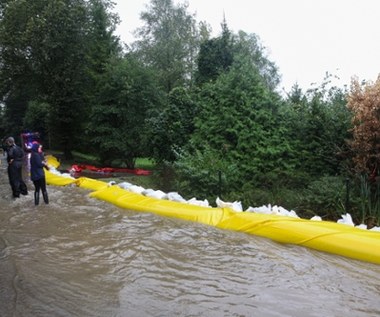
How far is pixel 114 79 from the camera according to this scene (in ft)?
67.4

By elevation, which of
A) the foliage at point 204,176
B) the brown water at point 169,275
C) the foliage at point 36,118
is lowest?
the brown water at point 169,275

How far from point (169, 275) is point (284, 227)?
6.95ft

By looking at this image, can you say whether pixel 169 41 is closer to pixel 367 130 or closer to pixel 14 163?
pixel 14 163

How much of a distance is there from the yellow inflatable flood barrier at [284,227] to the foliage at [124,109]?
1119 cm

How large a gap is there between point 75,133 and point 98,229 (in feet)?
A: 71.7

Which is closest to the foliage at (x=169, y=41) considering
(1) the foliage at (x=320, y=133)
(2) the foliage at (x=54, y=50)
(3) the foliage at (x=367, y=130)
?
(2) the foliage at (x=54, y=50)

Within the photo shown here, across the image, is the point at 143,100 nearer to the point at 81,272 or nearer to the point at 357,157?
the point at 357,157

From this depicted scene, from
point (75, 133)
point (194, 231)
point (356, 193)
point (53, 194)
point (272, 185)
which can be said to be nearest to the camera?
point (194, 231)

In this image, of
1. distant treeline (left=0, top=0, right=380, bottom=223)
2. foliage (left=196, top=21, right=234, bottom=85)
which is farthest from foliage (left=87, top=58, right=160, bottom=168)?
foliage (left=196, top=21, right=234, bottom=85)

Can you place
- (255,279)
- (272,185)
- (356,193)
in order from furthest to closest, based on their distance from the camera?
(272,185)
(356,193)
(255,279)

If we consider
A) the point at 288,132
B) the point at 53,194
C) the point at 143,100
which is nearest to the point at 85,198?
the point at 53,194

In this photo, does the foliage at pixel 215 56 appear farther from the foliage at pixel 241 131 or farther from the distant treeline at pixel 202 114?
the foliage at pixel 241 131

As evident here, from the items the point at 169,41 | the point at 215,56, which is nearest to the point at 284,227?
the point at 215,56

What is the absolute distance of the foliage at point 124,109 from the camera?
65.5 ft
